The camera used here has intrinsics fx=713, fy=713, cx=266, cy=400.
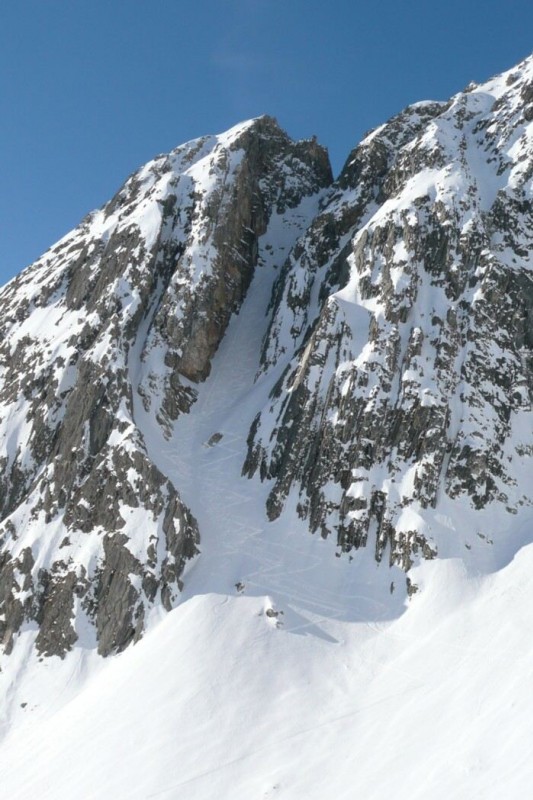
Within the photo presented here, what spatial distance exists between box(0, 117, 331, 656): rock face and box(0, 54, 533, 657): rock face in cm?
17

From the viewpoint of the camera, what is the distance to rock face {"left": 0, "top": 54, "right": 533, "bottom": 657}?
4100 cm

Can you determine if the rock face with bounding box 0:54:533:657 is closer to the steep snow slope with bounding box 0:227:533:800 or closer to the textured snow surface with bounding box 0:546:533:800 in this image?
the steep snow slope with bounding box 0:227:533:800

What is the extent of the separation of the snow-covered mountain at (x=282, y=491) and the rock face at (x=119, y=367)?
0.20m

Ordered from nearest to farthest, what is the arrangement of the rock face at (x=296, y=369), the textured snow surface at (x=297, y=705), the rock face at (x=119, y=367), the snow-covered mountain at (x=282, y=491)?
the textured snow surface at (x=297, y=705) → the snow-covered mountain at (x=282, y=491) → the rock face at (x=296, y=369) → the rock face at (x=119, y=367)

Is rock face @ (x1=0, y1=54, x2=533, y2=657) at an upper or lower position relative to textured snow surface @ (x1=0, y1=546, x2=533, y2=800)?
upper

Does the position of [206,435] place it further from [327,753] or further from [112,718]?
[327,753]

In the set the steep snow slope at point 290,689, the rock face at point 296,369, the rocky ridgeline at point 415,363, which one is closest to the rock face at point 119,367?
the rock face at point 296,369

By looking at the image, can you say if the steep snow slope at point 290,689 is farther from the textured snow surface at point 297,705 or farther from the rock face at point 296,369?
the rock face at point 296,369

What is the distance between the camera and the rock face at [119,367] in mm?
41406

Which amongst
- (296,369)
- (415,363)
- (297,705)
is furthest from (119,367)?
(297,705)

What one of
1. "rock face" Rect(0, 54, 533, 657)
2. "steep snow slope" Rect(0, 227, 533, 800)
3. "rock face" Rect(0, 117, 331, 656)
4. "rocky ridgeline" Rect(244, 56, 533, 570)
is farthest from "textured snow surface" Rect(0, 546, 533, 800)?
"rocky ridgeline" Rect(244, 56, 533, 570)

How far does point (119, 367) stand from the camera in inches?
2016

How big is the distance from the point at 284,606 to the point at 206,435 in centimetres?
1633

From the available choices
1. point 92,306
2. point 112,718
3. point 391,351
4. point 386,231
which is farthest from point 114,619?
point 386,231
